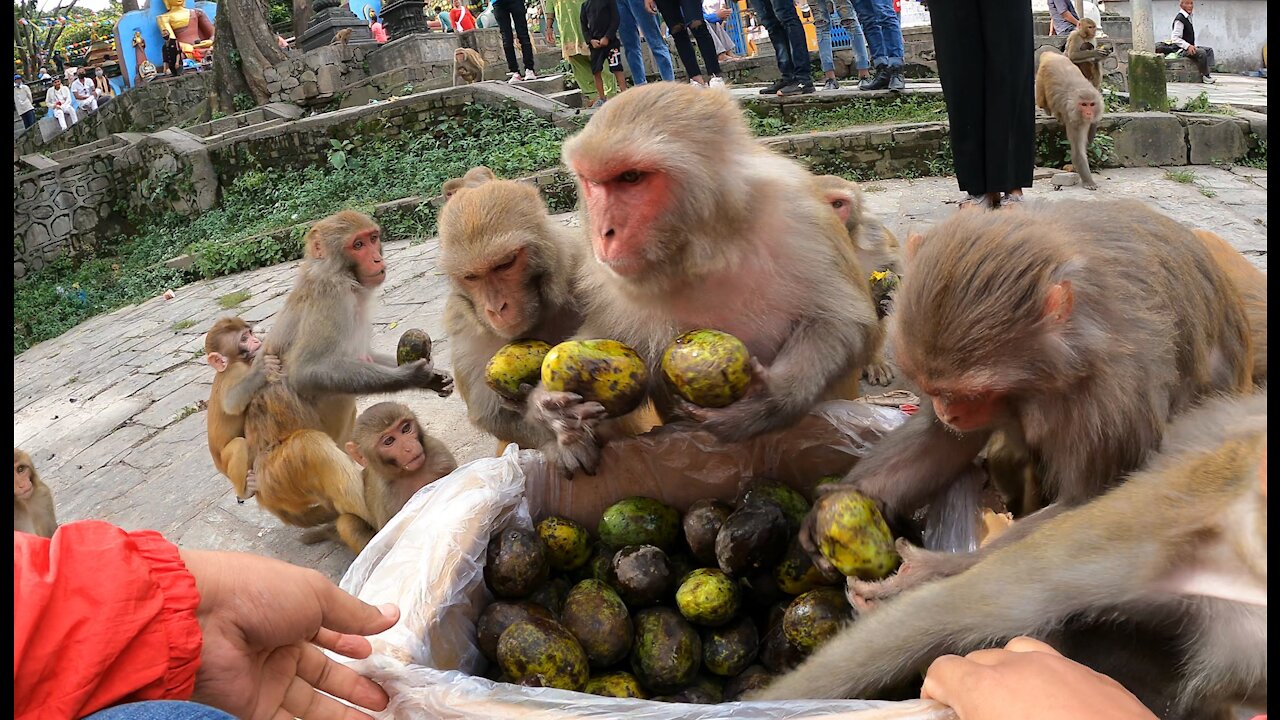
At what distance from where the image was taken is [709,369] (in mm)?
2449

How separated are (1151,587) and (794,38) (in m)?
10.3

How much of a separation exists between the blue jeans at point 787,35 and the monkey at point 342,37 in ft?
45.6

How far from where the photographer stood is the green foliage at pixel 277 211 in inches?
472

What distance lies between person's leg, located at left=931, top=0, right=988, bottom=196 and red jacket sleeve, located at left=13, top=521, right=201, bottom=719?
4.46 m

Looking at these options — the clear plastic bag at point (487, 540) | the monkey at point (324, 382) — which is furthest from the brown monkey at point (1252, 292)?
the monkey at point (324, 382)

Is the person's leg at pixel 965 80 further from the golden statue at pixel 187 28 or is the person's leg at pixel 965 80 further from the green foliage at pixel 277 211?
the golden statue at pixel 187 28

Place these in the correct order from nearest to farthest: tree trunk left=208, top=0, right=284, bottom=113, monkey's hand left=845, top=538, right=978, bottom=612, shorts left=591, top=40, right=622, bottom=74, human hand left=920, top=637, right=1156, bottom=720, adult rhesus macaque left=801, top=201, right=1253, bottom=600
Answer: human hand left=920, top=637, right=1156, bottom=720 < adult rhesus macaque left=801, top=201, right=1253, bottom=600 < monkey's hand left=845, top=538, right=978, bottom=612 < shorts left=591, top=40, right=622, bottom=74 < tree trunk left=208, top=0, right=284, bottom=113

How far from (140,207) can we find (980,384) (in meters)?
18.0

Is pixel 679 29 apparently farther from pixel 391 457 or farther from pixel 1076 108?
pixel 391 457

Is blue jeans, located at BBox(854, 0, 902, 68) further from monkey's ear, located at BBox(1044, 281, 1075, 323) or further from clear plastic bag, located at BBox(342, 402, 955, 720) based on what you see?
monkey's ear, located at BBox(1044, 281, 1075, 323)

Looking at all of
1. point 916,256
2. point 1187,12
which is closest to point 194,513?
point 916,256

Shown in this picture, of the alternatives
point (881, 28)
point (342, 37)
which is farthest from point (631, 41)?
point (342, 37)

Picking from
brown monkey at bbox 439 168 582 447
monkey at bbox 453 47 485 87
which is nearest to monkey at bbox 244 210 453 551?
brown monkey at bbox 439 168 582 447

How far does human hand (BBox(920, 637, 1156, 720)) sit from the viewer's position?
1.36 m
